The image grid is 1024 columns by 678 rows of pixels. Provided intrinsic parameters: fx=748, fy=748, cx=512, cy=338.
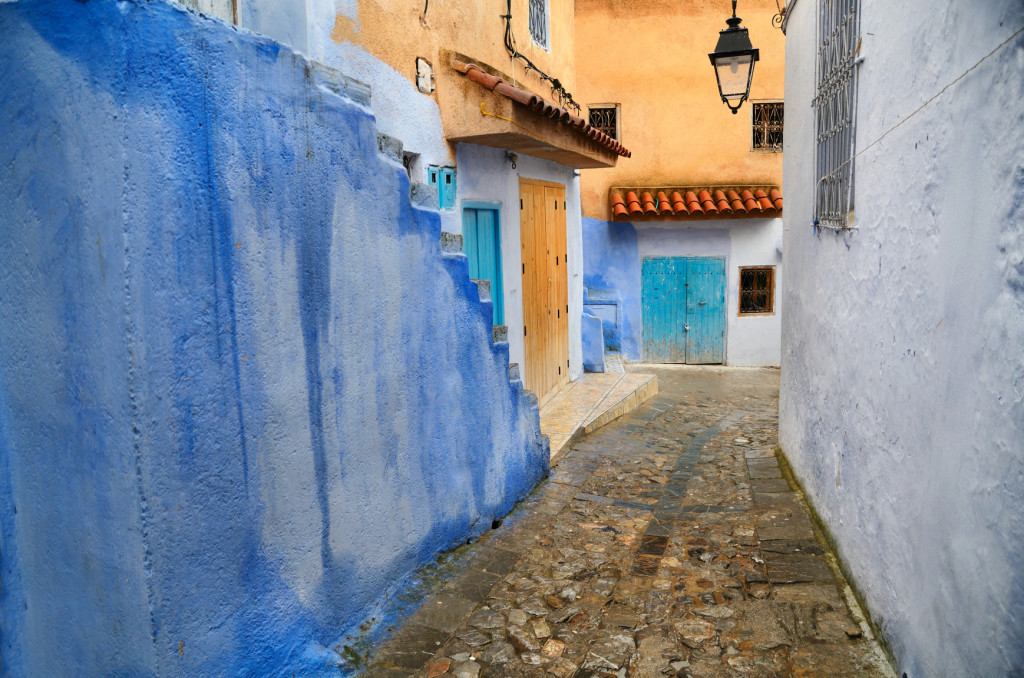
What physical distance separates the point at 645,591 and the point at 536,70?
23.5 ft

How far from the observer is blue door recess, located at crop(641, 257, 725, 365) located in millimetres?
15055

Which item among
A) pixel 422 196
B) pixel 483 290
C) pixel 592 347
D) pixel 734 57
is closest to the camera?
pixel 422 196

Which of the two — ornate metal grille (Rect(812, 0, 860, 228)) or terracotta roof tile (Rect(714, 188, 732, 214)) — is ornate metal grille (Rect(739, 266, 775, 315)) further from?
ornate metal grille (Rect(812, 0, 860, 228))

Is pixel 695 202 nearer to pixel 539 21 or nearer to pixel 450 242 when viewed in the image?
pixel 539 21

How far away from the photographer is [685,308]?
49.9 ft

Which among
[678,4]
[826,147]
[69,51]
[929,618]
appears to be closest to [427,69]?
[826,147]

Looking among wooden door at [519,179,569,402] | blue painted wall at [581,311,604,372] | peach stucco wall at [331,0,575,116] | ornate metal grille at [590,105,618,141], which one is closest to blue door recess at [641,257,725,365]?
ornate metal grille at [590,105,618,141]

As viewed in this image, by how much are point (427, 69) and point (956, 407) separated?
5.42m

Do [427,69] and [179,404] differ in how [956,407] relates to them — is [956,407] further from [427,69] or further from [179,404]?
[427,69]

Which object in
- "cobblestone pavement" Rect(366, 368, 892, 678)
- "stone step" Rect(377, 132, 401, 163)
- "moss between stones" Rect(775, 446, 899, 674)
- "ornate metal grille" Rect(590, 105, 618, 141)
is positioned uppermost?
"ornate metal grille" Rect(590, 105, 618, 141)

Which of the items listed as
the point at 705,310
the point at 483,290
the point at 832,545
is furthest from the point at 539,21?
the point at 832,545

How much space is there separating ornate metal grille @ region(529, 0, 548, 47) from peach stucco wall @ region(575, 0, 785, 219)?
478cm

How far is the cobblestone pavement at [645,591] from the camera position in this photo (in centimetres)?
423

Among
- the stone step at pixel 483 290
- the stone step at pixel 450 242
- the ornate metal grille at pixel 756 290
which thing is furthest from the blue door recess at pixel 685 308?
the stone step at pixel 450 242
